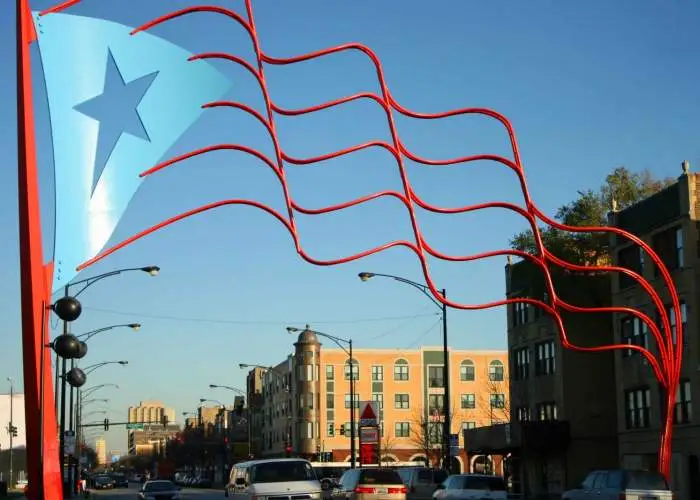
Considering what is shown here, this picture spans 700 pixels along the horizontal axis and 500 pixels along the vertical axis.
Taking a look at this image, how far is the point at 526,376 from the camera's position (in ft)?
214

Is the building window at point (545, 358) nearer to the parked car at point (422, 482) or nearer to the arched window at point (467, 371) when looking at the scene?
the parked car at point (422, 482)

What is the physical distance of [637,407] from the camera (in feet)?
172

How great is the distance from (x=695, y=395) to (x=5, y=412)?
11809cm

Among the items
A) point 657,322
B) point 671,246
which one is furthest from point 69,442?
point 671,246

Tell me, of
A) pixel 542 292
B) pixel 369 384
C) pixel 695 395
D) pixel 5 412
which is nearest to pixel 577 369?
pixel 542 292

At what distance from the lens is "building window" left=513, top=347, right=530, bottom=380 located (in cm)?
6531

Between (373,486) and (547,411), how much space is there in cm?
2644

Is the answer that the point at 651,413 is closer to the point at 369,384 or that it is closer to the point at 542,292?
the point at 542,292

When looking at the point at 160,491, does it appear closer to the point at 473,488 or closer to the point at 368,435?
the point at 368,435

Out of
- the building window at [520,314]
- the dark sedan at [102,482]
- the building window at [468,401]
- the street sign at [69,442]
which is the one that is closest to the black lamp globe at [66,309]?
the street sign at [69,442]

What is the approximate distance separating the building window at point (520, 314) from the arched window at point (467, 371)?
56.4 meters

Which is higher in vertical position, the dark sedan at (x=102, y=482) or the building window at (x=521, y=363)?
the building window at (x=521, y=363)

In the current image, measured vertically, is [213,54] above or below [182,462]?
above

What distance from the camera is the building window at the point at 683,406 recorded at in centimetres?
4716
